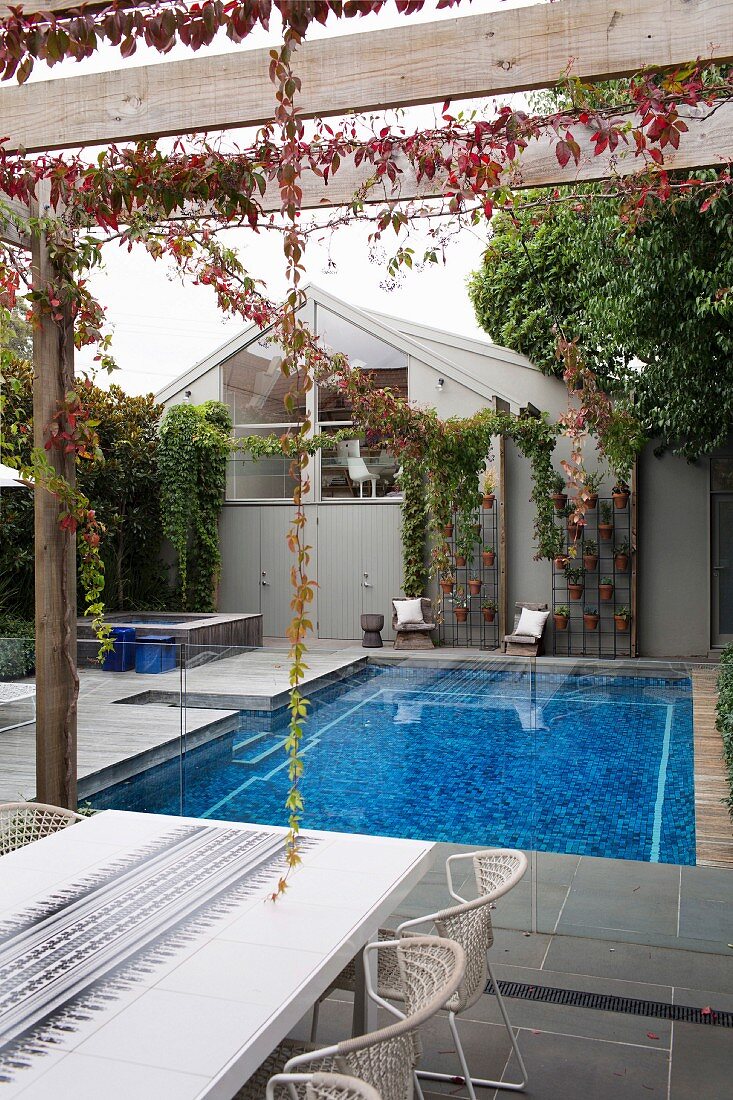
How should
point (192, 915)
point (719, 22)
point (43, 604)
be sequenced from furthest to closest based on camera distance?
point (43, 604) < point (719, 22) < point (192, 915)

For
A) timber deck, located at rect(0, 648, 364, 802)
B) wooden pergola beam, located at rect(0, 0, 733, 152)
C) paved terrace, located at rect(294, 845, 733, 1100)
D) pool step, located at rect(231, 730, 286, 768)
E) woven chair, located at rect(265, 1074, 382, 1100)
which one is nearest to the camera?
woven chair, located at rect(265, 1074, 382, 1100)

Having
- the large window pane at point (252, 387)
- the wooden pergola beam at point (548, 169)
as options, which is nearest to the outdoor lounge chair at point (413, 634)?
the large window pane at point (252, 387)

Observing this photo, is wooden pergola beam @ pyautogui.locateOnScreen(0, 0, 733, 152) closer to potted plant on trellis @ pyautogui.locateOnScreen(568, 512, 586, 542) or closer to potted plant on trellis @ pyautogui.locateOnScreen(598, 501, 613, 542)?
potted plant on trellis @ pyautogui.locateOnScreen(568, 512, 586, 542)

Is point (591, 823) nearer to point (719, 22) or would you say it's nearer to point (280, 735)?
point (280, 735)

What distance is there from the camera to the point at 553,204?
393 cm

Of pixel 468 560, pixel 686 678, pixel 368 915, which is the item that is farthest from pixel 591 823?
pixel 468 560

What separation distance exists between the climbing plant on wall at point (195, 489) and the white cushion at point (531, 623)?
4.42m

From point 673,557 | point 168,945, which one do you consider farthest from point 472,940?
point 673,557

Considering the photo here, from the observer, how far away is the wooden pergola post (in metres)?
3.55

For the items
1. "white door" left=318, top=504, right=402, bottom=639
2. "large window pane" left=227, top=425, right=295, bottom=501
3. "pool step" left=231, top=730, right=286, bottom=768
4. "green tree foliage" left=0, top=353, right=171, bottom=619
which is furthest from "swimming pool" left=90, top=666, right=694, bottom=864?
"large window pane" left=227, top=425, right=295, bottom=501

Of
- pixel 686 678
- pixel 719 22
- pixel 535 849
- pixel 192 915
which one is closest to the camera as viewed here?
pixel 192 915

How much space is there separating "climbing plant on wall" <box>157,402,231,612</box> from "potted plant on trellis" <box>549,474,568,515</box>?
4580 millimetres

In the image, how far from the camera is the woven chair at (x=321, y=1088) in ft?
5.19

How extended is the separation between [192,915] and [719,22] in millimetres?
2693
